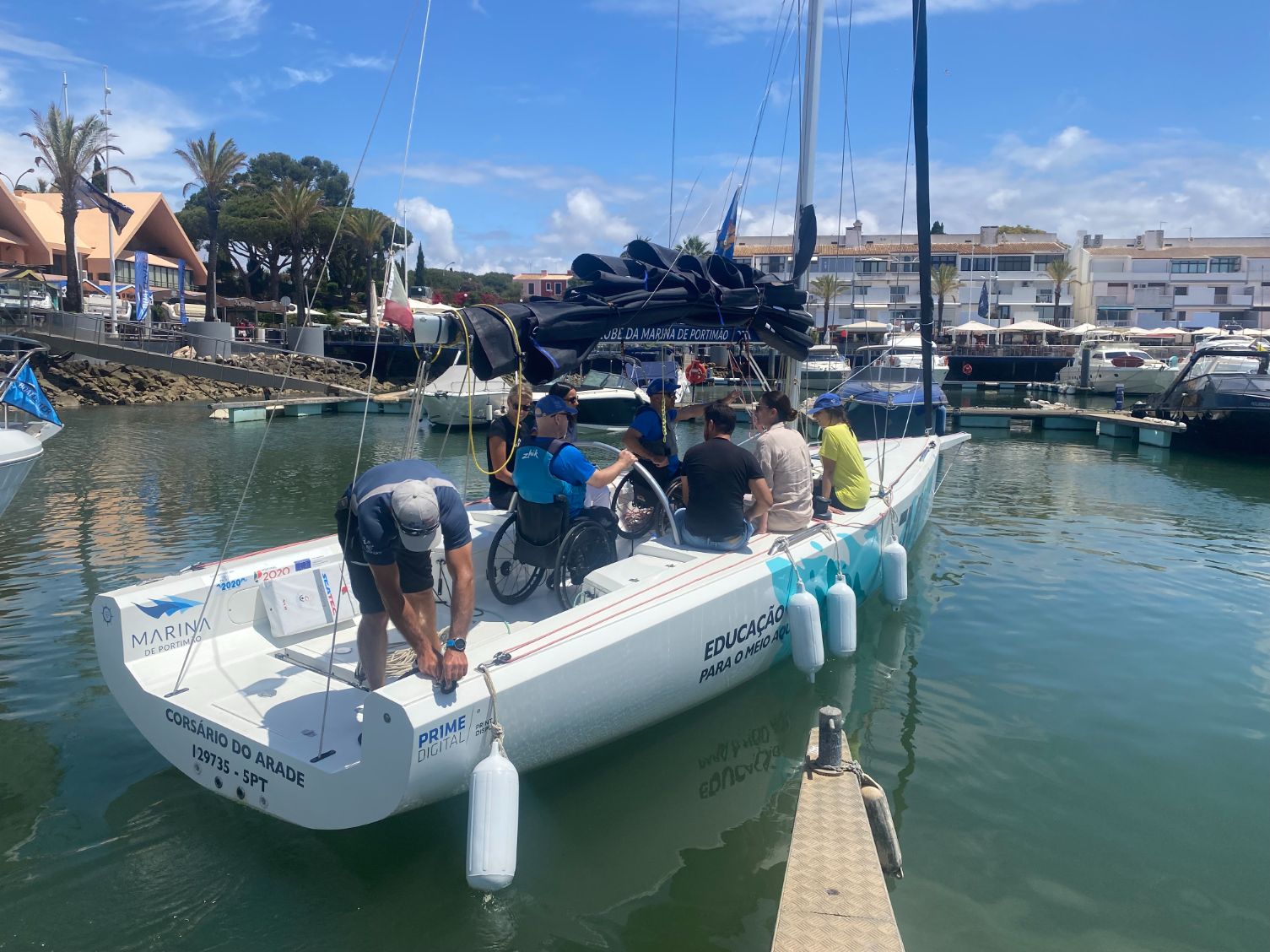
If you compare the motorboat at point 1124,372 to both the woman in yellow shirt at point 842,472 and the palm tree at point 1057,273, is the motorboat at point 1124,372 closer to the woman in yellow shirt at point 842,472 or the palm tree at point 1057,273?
the palm tree at point 1057,273

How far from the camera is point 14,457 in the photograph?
8.50 m

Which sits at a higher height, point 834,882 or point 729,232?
point 729,232

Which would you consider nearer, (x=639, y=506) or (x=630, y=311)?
(x=630, y=311)

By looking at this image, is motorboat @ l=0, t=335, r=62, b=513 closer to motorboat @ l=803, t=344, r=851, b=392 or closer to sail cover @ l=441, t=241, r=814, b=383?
sail cover @ l=441, t=241, r=814, b=383

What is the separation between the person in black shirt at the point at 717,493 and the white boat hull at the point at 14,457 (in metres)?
6.73

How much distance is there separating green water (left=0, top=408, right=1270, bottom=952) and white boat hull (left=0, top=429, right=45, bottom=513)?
81 centimetres

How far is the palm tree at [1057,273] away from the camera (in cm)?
6112

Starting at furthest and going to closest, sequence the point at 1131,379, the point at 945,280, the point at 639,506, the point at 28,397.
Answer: the point at 945,280 → the point at 1131,379 → the point at 28,397 → the point at 639,506

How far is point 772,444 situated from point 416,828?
3.56 m

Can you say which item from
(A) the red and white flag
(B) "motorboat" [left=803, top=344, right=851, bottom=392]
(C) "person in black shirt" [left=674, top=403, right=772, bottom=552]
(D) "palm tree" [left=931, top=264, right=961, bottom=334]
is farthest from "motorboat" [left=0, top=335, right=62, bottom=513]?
(D) "palm tree" [left=931, top=264, right=961, bottom=334]

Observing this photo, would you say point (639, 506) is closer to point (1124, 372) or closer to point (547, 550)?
point (547, 550)

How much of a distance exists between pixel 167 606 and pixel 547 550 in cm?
212

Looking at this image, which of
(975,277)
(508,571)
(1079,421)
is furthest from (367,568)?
(975,277)

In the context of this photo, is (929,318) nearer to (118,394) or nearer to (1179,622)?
(1179,622)
